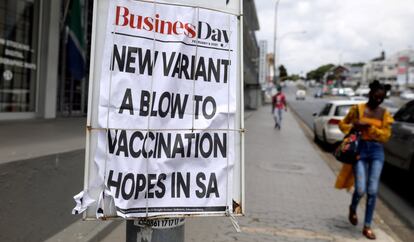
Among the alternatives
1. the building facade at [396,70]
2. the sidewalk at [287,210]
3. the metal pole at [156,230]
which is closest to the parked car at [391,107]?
the sidewalk at [287,210]

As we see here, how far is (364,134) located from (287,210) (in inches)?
67.4

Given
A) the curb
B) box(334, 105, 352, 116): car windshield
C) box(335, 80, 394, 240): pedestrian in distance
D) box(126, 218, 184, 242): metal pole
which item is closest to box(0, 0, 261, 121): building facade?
the curb

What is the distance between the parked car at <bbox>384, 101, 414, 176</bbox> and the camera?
7516mm

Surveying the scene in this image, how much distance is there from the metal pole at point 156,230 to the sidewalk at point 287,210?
237 centimetres

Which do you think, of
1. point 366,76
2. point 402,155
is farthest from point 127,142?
point 366,76

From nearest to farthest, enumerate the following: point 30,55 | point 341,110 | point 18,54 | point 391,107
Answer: point 18,54
point 30,55
point 341,110
point 391,107

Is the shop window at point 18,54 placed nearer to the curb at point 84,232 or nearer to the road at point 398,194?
the curb at point 84,232

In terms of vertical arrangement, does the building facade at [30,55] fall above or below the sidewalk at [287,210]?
above

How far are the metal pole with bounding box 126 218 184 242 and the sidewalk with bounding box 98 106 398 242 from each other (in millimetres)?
2373

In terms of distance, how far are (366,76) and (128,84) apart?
146801 millimetres

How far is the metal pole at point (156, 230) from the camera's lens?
2430mm

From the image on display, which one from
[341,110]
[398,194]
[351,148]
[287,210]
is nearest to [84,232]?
[287,210]

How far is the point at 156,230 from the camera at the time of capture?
244 cm

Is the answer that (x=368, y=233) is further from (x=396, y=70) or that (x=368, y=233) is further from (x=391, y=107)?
(x=396, y=70)
